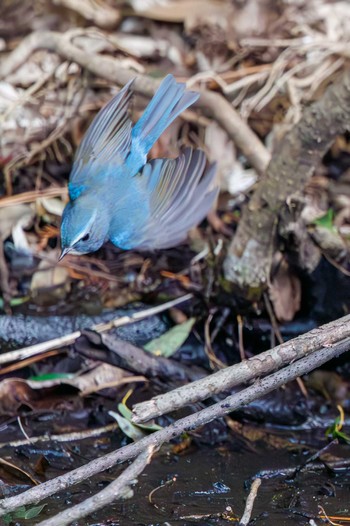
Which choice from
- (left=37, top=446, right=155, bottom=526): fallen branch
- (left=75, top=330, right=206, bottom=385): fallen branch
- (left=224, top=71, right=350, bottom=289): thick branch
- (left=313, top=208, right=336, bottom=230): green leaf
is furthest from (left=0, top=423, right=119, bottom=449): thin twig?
(left=313, top=208, right=336, bottom=230): green leaf

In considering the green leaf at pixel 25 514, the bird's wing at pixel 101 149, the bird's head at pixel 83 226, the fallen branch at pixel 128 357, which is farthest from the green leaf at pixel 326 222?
the green leaf at pixel 25 514

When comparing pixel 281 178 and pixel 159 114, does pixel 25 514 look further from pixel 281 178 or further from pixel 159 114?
pixel 281 178

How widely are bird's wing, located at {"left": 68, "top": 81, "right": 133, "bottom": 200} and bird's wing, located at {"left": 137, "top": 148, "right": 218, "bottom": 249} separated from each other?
0.61 feet

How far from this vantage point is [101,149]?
370cm

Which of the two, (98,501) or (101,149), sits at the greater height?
(101,149)

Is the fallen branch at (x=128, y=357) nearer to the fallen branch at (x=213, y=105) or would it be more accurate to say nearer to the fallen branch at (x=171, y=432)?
the fallen branch at (x=213, y=105)

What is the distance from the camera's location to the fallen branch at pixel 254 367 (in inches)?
96.8

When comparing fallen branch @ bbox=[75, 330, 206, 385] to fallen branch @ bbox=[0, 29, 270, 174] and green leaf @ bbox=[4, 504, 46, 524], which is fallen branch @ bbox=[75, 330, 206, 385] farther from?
fallen branch @ bbox=[0, 29, 270, 174]

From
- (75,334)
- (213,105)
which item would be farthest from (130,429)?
(213,105)

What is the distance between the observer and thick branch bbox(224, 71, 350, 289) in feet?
12.3

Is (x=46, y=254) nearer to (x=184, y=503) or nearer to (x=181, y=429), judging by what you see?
(x=184, y=503)

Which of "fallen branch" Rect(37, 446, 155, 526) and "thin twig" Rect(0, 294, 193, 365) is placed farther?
"thin twig" Rect(0, 294, 193, 365)

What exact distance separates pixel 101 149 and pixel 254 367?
1518 mm

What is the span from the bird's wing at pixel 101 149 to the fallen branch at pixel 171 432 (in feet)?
4.79
